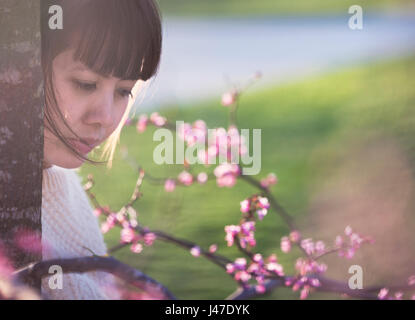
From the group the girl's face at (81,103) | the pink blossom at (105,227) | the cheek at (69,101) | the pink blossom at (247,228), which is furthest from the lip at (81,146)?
the pink blossom at (247,228)

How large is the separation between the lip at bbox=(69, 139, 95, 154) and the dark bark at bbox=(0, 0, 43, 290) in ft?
0.92

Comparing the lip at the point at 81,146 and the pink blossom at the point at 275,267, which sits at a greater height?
the lip at the point at 81,146

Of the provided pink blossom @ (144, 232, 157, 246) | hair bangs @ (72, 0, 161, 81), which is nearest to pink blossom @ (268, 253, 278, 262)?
pink blossom @ (144, 232, 157, 246)

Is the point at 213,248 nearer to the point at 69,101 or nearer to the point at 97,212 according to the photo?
the point at 97,212

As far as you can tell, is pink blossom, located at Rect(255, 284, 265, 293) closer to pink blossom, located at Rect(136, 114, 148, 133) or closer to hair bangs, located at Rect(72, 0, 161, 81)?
pink blossom, located at Rect(136, 114, 148, 133)

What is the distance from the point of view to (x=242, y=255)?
258cm

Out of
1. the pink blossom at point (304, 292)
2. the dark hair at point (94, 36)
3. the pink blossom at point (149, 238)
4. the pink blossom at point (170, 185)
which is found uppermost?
the dark hair at point (94, 36)

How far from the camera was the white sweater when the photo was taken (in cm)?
233

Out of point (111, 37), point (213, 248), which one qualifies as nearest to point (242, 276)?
point (213, 248)

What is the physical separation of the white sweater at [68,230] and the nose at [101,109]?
230 millimetres

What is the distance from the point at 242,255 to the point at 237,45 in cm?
83

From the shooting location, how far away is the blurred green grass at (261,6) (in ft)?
8.24

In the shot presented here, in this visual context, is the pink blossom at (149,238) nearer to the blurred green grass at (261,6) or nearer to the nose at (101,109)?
the nose at (101,109)
